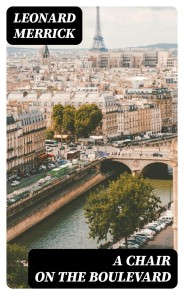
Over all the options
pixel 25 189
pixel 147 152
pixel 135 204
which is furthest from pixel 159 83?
pixel 135 204

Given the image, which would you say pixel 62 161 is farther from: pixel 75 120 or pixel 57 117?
pixel 75 120

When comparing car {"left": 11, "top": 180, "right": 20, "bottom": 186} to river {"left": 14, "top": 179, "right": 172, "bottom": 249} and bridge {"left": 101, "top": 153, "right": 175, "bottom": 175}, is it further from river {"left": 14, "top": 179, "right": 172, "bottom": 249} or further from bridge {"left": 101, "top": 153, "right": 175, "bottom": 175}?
bridge {"left": 101, "top": 153, "right": 175, "bottom": 175}

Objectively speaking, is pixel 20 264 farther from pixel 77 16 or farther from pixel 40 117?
pixel 40 117

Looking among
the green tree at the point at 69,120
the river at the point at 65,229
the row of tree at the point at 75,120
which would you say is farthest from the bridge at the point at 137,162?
the river at the point at 65,229

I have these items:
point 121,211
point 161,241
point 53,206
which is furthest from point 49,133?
point 161,241

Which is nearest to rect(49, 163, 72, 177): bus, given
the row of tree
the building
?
the building

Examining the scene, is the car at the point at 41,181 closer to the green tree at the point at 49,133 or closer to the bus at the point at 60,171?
the bus at the point at 60,171
